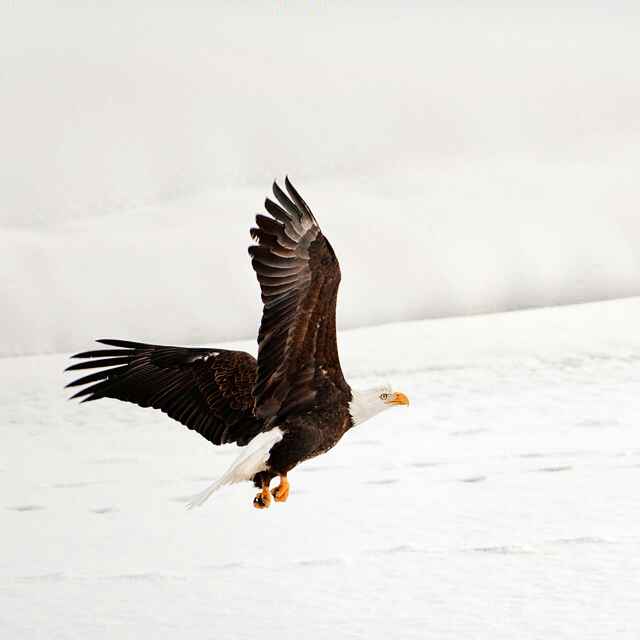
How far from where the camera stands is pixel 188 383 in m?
4.37

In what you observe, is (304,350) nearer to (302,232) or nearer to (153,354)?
(302,232)

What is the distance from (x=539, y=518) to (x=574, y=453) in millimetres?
1144

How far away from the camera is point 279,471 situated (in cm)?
391

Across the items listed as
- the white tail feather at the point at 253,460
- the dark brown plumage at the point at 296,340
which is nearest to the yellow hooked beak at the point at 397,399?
the dark brown plumage at the point at 296,340

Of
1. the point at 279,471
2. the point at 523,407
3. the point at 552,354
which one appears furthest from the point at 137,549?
the point at 552,354

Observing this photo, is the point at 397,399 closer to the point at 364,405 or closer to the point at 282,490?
the point at 364,405

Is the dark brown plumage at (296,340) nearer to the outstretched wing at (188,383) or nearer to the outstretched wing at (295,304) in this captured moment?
the outstretched wing at (295,304)

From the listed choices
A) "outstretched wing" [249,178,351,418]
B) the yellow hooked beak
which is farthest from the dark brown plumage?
the yellow hooked beak

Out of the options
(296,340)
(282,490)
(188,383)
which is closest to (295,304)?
(296,340)

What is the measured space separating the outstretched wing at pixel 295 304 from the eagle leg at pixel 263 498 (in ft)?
0.59

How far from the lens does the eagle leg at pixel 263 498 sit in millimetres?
3789

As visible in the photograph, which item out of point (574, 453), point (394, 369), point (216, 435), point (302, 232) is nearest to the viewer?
point (302, 232)

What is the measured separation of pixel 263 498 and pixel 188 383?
2.07ft

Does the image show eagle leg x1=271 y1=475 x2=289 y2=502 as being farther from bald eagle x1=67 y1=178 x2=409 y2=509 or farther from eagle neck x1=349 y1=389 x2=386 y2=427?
eagle neck x1=349 y1=389 x2=386 y2=427
